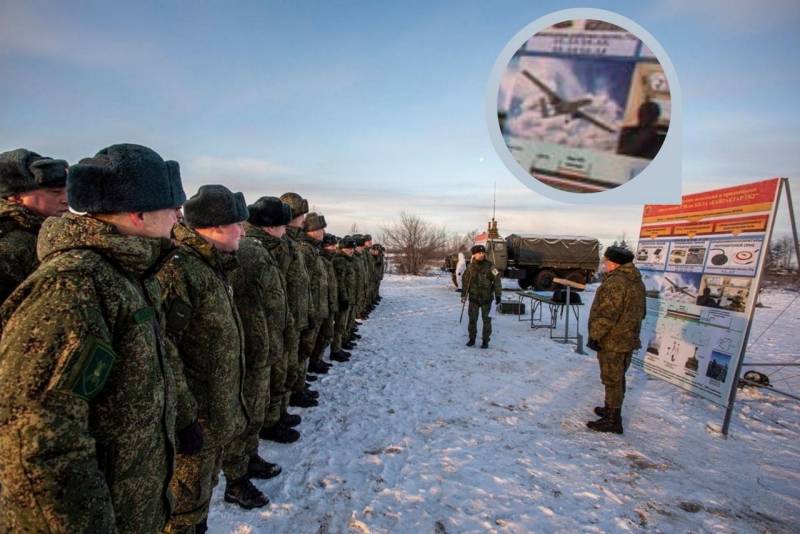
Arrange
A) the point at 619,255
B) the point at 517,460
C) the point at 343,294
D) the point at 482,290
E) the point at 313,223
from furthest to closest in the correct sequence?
the point at 482,290 → the point at 343,294 → the point at 313,223 → the point at 619,255 → the point at 517,460

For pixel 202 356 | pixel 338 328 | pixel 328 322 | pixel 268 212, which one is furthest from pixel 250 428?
pixel 338 328

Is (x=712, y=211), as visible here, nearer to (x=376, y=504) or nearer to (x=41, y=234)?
(x=376, y=504)

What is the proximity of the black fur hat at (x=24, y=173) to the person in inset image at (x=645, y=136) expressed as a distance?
11.5 feet

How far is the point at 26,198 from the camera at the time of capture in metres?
2.39

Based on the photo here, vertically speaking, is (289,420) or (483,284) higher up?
(483,284)

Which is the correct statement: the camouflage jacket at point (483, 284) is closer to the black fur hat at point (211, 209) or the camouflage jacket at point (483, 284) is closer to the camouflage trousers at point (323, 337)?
the camouflage trousers at point (323, 337)

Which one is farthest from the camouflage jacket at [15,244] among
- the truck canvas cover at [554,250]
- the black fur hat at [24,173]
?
the truck canvas cover at [554,250]

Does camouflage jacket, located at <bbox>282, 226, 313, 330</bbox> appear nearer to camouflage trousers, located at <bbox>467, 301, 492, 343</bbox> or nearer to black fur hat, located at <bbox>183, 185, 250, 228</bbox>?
black fur hat, located at <bbox>183, 185, 250, 228</bbox>

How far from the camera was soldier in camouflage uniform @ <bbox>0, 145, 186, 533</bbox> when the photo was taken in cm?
100

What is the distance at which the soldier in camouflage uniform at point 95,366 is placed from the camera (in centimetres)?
100

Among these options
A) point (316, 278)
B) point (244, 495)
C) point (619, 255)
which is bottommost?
Answer: point (244, 495)

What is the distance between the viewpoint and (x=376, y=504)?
2.93m

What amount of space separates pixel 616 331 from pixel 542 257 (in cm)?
1469

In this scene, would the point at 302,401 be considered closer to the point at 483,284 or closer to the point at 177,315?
the point at 177,315
